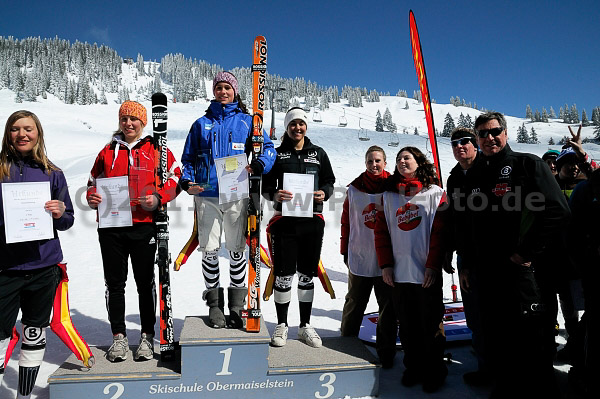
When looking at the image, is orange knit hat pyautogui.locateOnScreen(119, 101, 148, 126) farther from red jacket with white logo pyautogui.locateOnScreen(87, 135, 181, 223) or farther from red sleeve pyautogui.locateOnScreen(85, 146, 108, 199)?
red sleeve pyautogui.locateOnScreen(85, 146, 108, 199)

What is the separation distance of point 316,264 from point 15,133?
262cm

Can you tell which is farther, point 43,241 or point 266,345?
point 266,345

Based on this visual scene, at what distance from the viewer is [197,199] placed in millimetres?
3322

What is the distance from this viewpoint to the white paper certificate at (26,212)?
8.10 ft

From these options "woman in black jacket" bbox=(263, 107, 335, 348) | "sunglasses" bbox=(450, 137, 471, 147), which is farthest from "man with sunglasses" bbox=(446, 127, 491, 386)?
"woman in black jacket" bbox=(263, 107, 335, 348)

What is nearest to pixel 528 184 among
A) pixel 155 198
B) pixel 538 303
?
pixel 538 303

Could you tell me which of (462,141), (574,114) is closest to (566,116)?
(574,114)

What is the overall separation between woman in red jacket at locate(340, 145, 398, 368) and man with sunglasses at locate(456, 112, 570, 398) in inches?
37.5

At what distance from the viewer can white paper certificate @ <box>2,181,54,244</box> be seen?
2469mm

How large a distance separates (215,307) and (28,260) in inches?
60.0

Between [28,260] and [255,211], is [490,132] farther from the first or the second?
[28,260]

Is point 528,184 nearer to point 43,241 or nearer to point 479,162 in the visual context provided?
point 479,162

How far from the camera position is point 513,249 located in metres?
2.86

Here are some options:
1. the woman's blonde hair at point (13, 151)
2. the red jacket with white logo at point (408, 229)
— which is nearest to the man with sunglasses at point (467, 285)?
the red jacket with white logo at point (408, 229)
